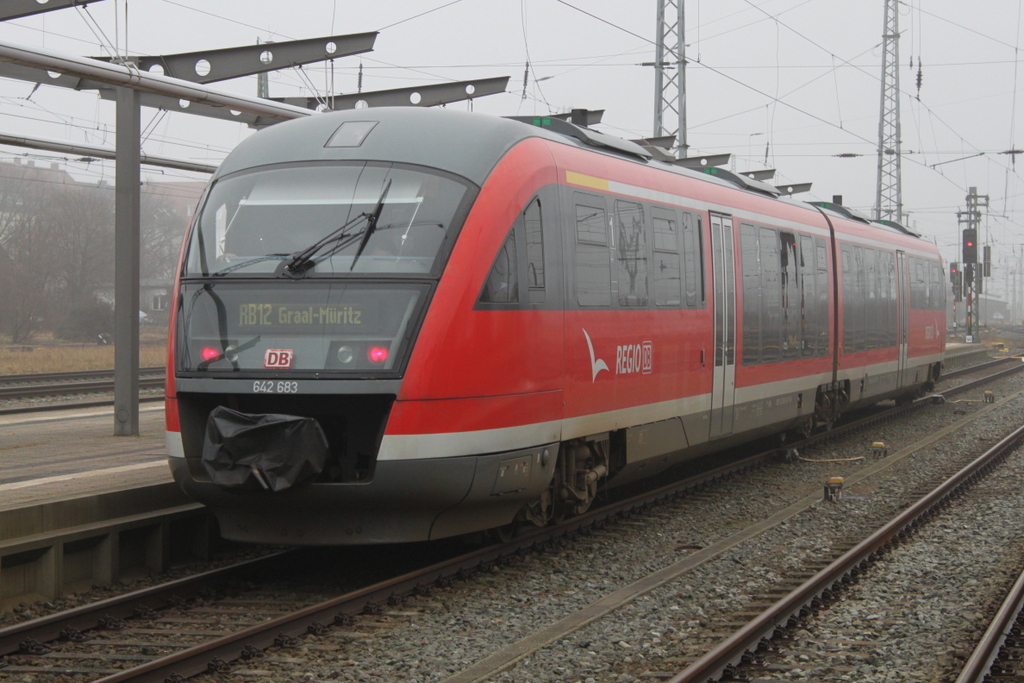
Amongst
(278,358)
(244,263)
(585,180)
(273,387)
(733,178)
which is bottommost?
(273,387)

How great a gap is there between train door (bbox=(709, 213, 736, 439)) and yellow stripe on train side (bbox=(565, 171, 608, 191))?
7.87 feet

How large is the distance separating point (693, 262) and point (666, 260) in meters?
0.68

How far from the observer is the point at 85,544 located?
745 centimetres

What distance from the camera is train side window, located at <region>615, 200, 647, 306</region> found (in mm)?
9211

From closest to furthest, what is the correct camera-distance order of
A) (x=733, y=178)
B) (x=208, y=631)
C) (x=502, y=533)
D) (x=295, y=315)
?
(x=208, y=631), (x=295, y=315), (x=502, y=533), (x=733, y=178)

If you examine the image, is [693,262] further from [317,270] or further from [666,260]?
[317,270]

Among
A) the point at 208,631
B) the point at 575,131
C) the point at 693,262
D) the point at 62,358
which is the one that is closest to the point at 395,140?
the point at 575,131

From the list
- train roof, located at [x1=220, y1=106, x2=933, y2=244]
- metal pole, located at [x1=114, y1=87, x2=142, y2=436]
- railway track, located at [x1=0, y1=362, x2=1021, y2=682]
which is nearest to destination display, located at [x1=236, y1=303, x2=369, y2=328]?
train roof, located at [x1=220, y1=106, x2=933, y2=244]

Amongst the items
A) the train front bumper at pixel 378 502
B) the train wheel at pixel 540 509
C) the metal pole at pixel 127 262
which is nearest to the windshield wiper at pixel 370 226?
the train front bumper at pixel 378 502

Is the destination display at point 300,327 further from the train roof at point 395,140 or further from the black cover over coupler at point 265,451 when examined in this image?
the train roof at point 395,140

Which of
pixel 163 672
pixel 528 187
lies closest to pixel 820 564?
pixel 528 187

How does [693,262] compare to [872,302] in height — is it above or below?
above

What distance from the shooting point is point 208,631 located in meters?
6.42

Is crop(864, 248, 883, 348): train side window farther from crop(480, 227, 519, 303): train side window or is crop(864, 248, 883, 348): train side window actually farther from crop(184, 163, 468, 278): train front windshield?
crop(184, 163, 468, 278): train front windshield
